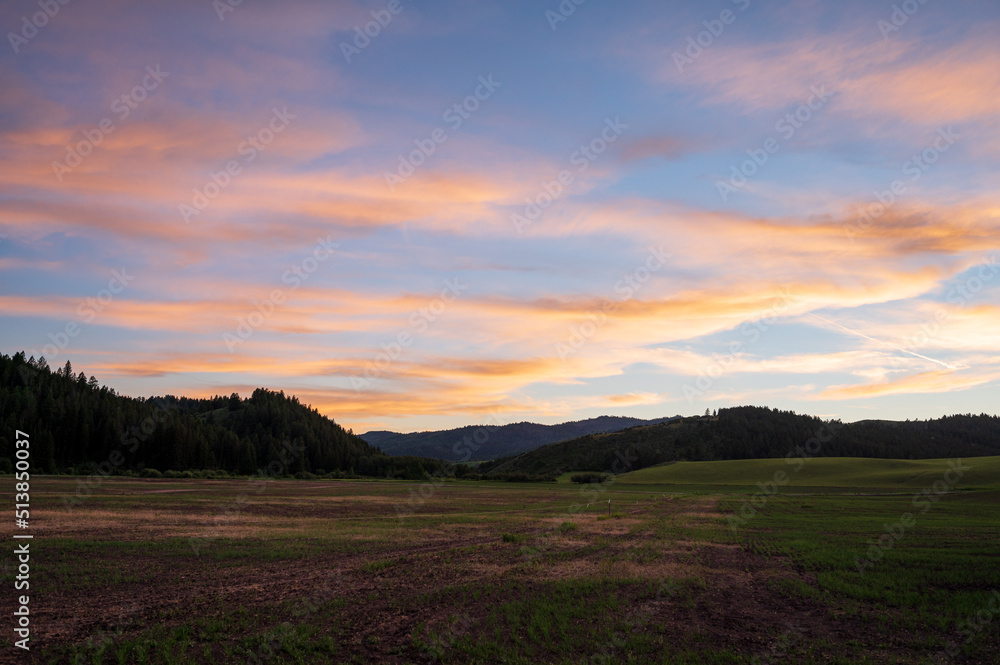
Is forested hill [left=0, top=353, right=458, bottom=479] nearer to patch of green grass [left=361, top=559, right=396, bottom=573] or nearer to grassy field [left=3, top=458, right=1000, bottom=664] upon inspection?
grassy field [left=3, top=458, right=1000, bottom=664]

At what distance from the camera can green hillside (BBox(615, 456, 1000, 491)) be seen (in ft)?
301

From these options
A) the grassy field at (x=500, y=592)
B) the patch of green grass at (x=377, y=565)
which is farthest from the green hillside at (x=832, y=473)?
the patch of green grass at (x=377, y=565)

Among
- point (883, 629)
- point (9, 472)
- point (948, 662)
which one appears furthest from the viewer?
point (9, 472)

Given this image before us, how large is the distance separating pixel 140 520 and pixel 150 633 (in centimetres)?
2682

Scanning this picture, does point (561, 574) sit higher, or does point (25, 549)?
point (25, 549)

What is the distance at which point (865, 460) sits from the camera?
424 ft

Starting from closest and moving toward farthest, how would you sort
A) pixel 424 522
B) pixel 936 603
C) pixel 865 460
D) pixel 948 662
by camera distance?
1. pixel 948 662
2. pixel 936 603
3. pixel 424 522
4. pixel 865 460

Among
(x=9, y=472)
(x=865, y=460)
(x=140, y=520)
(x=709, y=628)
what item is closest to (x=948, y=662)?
(x=709, y=628)

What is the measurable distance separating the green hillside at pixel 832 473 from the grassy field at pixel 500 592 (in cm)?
6277

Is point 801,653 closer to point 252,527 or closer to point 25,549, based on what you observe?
point 25,549
